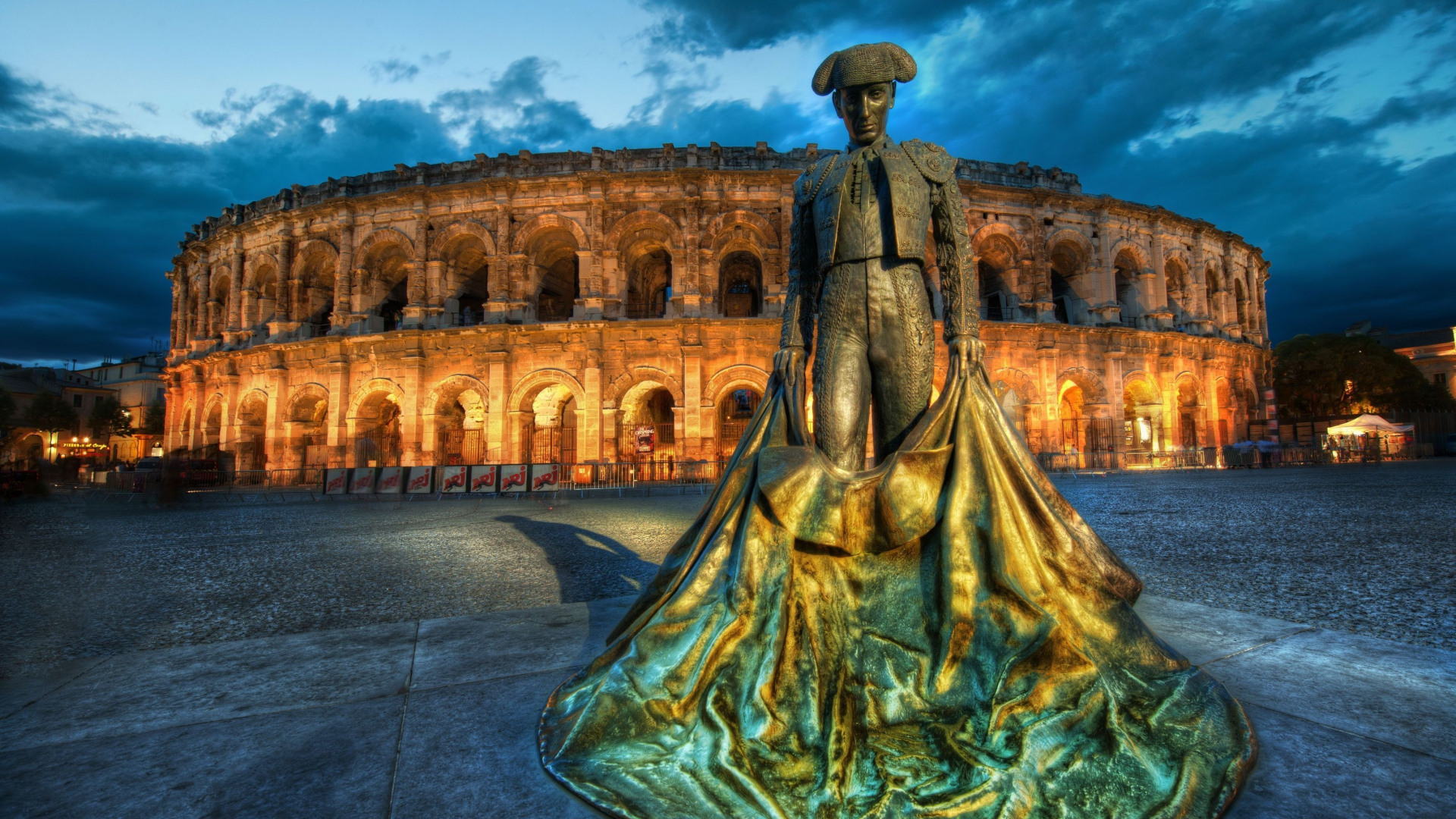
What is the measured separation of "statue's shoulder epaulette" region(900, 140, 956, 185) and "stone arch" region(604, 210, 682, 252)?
15412 millimetres

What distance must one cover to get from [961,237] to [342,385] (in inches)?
788

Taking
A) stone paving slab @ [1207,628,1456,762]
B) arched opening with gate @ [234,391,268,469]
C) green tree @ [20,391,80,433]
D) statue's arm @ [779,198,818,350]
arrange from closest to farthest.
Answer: stone paving slab @ [1207,628,1456,762]
statue's arm @ [779,198,818,350]
arched opening with gate @ [234,391,268,469]
green tree @ [20,391,80,433]

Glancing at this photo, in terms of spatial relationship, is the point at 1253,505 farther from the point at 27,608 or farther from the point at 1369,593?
the point at 27,608

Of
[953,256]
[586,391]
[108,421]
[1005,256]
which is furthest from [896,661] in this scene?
[108,421]

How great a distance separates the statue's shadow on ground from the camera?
378cm

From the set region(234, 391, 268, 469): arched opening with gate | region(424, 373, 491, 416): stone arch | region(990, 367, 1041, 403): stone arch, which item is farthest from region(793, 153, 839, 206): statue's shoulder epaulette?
region(234, 391, 268, 469): arched opening with gate

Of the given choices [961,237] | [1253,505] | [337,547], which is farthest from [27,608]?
[1253,505]

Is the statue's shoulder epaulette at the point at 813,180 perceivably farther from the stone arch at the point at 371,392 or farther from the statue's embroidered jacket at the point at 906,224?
the stone arch at the point at 371,392

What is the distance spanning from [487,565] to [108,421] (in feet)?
179

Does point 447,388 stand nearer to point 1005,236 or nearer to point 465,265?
point 465,265

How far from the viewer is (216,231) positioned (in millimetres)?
21234

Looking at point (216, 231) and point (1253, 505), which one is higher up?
point (216, 231)

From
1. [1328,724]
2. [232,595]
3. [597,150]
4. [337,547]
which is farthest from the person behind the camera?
[597,150]

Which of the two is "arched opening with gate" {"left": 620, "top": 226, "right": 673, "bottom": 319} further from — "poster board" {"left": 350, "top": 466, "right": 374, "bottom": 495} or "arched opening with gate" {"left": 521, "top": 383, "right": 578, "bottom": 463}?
"poster board" {"left": 350, "top": 466, "right": 374, "bottom": 495}
